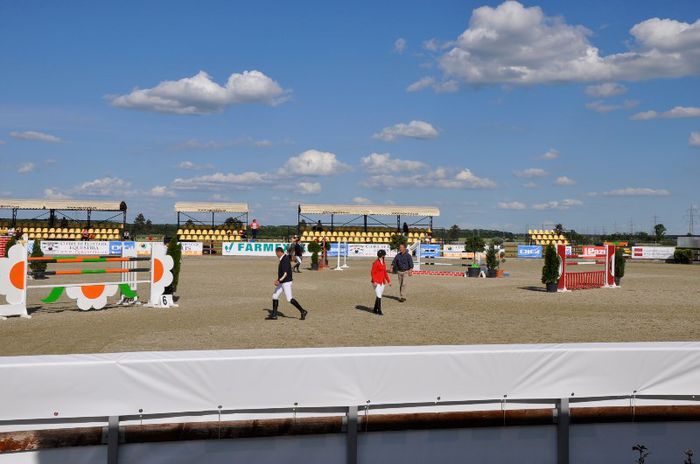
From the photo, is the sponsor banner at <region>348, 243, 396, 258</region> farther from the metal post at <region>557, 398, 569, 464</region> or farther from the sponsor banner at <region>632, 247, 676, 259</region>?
the metal post at <region>557, 398, 569, 464</region>

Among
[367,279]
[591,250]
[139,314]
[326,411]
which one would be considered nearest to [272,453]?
[326,411]

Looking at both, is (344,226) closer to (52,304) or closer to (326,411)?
(52,304)

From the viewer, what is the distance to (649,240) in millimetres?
70750

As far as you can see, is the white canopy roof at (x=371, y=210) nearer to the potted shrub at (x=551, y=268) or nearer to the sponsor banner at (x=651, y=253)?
the sponsor banner at (x=651, y=253)

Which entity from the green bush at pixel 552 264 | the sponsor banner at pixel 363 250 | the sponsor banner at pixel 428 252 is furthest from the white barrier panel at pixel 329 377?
the sponsor banner at pixel 363 250

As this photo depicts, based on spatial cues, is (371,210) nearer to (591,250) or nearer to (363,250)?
(363,250)

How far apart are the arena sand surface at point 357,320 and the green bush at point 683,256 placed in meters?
25.7

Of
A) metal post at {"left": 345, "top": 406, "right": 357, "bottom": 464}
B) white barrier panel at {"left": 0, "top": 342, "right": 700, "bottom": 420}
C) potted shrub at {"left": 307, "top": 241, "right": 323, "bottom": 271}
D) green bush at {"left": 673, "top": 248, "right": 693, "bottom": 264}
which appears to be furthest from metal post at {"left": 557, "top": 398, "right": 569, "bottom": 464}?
green bush at {"left": 673, "top": 248, "right": 693, "bottom": 264}

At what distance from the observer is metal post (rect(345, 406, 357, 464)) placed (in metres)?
4.32

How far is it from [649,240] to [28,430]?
75.2 meters

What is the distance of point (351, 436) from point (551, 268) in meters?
16.8

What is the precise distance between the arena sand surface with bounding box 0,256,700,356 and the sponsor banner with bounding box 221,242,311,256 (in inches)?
967

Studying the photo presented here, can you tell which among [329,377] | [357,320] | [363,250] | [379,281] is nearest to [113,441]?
[329,377]

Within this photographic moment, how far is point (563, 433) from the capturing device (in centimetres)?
456
